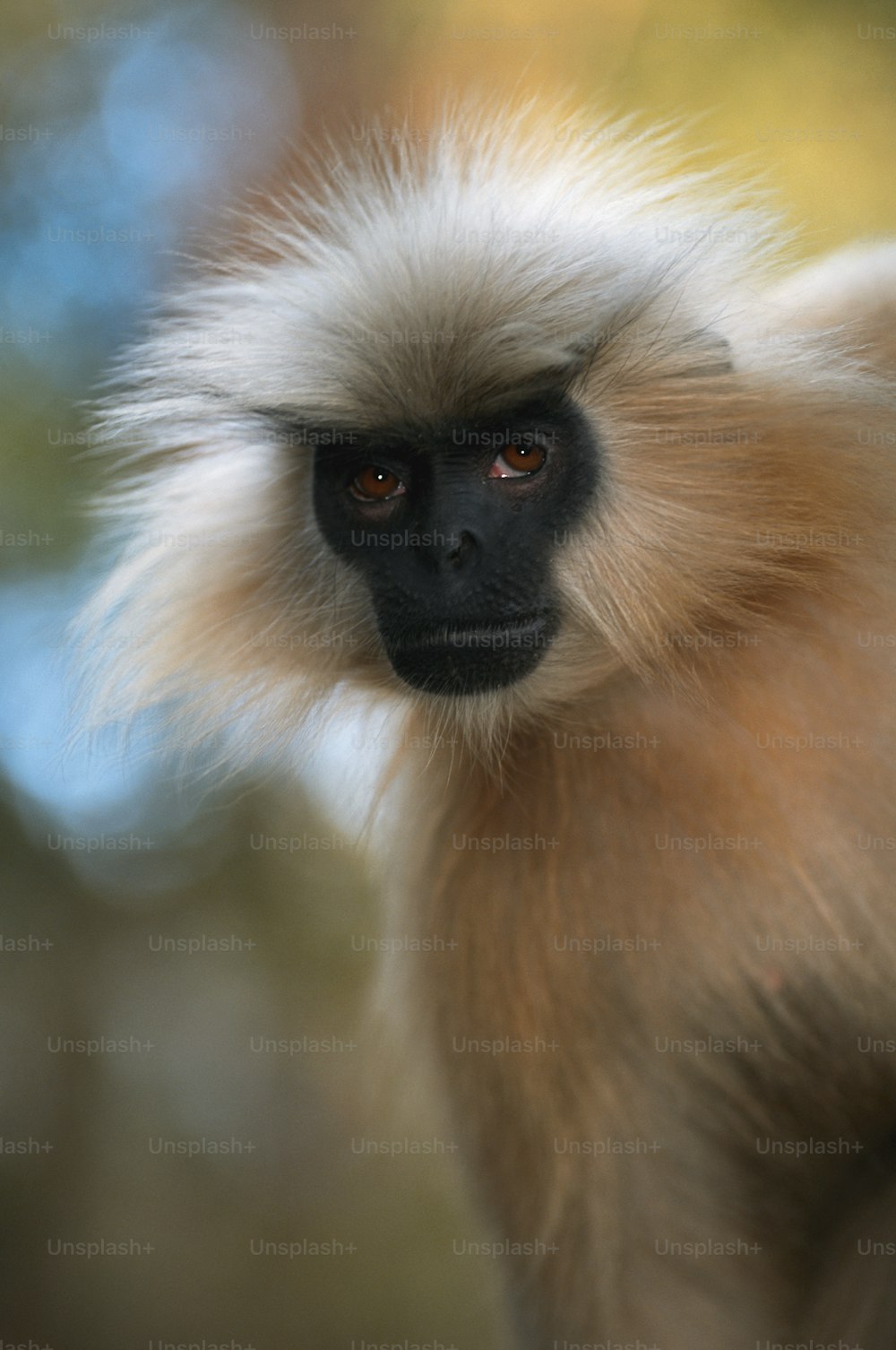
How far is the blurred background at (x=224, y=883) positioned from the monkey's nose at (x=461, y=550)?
Answer: 1.06m

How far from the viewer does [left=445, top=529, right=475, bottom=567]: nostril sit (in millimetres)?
1940

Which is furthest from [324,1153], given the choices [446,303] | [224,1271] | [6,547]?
[446,303]

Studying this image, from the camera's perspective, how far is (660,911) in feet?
6.53

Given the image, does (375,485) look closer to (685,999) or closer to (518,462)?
(518,462)

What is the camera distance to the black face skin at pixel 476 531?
197cm

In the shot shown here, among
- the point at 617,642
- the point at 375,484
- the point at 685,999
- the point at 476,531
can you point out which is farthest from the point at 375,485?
the point at 685,999

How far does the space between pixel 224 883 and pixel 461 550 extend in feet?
9.66

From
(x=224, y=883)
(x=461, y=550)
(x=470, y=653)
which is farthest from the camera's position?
(x=224, y=883)

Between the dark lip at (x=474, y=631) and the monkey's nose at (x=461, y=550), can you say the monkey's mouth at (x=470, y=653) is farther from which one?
the monkey's nose at (x=461, y=550)

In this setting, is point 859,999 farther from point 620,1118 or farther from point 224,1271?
point 224,1271

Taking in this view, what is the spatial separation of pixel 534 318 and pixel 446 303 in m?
0.15

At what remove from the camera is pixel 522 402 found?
1951 mm

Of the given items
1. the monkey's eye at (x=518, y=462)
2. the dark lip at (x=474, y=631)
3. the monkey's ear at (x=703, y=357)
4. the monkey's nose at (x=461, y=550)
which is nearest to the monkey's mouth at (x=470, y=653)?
the dark lip at (x=474, y=631)

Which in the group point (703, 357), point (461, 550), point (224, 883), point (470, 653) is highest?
point (703, 357)
